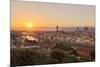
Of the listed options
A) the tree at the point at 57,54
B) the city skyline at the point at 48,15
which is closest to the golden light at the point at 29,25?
the city skyline at the point at 48,15

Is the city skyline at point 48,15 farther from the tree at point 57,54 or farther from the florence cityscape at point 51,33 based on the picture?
the tree at point 57,54

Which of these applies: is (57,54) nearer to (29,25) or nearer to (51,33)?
(51,33)

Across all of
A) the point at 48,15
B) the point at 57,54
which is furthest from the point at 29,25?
the point at 57,54

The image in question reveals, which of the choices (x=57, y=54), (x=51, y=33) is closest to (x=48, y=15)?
(x=51, y=33)

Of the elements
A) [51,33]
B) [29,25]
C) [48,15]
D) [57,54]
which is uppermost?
[48,15]

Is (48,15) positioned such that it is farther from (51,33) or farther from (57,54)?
(57,54)

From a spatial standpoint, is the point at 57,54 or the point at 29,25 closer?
the point at 29,25

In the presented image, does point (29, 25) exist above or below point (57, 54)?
above

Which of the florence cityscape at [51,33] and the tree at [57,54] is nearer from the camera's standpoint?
the florence cityscape at [51,33]
